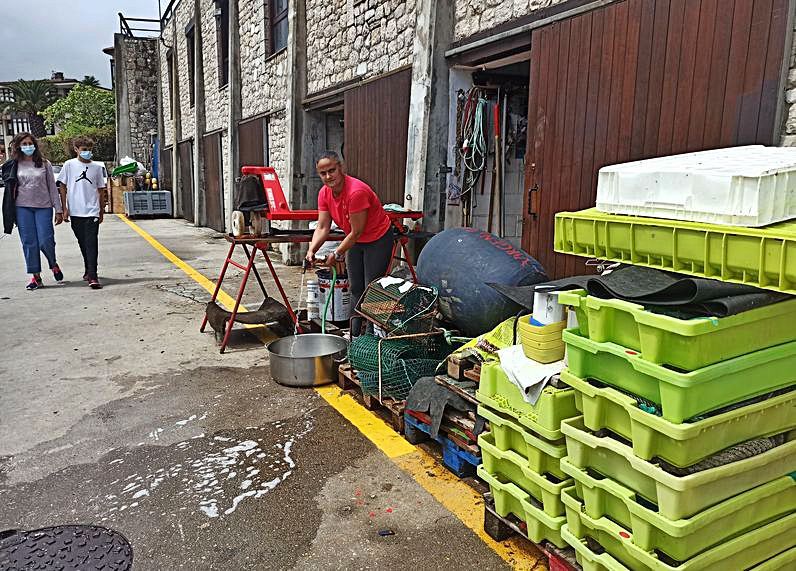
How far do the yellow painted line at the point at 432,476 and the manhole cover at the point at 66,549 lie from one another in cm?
155

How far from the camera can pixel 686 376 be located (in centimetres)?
187

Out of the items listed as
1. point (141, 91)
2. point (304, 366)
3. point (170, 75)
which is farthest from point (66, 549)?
point (141, 91)

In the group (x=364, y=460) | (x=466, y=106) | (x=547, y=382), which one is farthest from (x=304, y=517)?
(x=466, y=106)

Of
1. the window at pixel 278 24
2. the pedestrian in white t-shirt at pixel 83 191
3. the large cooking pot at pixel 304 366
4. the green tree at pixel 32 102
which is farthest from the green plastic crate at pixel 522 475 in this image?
the green tree at pixel 32 102

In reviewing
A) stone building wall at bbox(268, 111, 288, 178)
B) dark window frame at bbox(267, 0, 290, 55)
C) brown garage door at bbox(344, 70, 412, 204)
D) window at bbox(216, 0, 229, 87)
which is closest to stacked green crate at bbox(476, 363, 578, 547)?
brown garage door at bbox(344, 70, 412, 204)

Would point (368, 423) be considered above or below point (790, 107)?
below

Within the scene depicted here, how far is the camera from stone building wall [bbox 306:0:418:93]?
284 inches

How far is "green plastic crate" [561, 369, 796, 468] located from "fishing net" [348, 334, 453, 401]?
197 centimetres

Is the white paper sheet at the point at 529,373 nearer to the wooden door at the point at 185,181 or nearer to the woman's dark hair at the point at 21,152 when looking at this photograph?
the woman's dark hair at the point at 21,152

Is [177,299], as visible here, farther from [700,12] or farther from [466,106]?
[700,12]

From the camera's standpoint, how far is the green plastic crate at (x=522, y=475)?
2.47 m

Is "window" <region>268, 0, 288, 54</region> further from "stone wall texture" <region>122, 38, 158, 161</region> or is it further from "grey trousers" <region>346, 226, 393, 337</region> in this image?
"stone wall texture" <region>122, 38, 158, 161</region>

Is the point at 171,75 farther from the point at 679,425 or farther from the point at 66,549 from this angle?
the point at 679,425

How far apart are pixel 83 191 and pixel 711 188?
8659mm
